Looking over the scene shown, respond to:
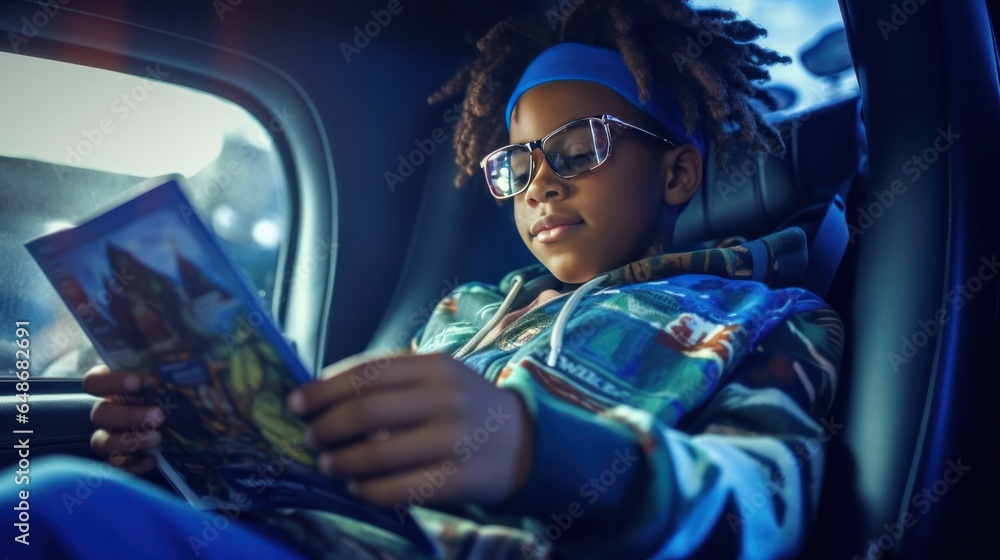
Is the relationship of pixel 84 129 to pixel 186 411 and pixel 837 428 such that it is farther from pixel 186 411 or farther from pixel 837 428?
pixel 837 428

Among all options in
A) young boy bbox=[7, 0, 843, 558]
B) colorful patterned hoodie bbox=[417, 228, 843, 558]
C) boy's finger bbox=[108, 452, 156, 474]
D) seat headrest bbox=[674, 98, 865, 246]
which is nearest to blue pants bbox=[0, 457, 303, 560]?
young boy bbox=[7, 0, 843, 558]

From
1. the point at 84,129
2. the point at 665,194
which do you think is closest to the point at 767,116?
the point at 665,194

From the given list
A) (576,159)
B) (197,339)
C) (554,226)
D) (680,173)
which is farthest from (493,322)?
(197,339)

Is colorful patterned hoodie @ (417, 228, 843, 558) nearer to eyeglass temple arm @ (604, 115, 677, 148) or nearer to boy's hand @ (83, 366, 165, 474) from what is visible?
eyeglass temple arm @ (604, 115, 677, 148)

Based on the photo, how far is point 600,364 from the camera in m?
0.84

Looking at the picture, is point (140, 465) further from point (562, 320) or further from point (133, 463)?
point (562, 320)

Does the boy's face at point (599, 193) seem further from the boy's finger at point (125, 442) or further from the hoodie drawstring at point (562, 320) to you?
the boy's finger at point (125, 442)

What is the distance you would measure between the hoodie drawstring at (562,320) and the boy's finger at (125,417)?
45 cm

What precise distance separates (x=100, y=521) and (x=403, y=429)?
23 cm

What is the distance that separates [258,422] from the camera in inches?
21.3

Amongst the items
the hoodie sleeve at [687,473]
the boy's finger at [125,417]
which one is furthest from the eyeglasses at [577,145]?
the boy's finger at [125,417]

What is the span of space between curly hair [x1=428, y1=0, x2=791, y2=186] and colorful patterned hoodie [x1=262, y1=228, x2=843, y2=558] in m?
0.24

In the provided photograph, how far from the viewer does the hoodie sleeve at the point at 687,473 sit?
529 mm

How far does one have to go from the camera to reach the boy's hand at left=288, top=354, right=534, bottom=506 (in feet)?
1.54
